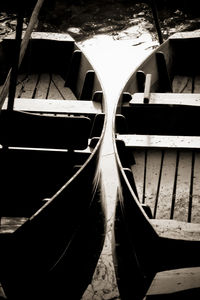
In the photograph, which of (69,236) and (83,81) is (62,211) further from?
(83,81)

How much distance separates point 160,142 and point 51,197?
3.47ft

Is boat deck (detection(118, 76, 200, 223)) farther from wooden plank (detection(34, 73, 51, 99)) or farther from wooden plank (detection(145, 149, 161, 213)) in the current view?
wooden plank (detection(34, 73, 51, 99))

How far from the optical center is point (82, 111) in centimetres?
377

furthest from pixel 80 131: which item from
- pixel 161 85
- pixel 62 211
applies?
pixel 161 85

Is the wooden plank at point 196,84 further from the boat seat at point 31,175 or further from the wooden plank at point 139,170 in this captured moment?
the boat seat at point 31,175

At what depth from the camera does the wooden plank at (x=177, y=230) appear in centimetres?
234

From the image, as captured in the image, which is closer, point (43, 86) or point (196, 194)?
point (196, 194)

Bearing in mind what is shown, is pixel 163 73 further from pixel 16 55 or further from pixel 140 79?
pixel 16 55

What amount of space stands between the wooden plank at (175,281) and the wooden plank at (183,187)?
0.72 m

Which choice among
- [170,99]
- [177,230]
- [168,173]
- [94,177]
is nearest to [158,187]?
[168,173]

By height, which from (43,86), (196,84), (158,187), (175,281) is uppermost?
(196,84)

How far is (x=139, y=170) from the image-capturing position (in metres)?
3.60

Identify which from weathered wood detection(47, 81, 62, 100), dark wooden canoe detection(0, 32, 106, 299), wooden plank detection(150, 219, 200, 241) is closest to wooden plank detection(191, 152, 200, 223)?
wooden plank detection(150, 219, 200, 241)

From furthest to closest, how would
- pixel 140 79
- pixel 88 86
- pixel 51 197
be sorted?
pixel 88 86 → pixel 140 79 → pixel 51 197
